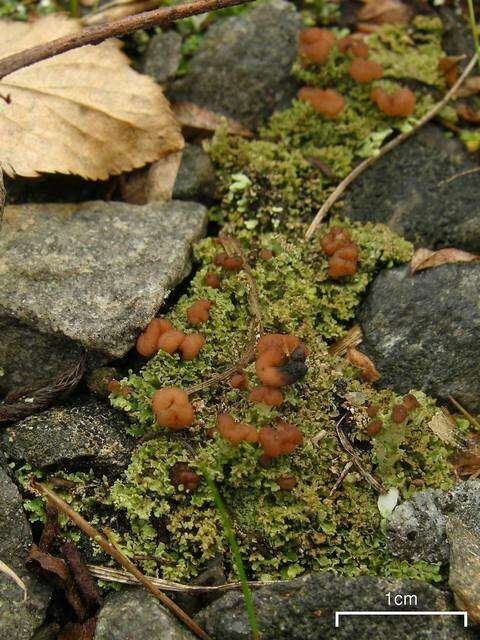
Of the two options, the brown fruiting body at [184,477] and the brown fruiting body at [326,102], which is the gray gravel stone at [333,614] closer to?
the brown fruiting body at [184,477]

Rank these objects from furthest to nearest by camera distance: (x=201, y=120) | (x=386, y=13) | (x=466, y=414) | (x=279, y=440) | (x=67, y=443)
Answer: (x=386, y=13), (x=201, y=120), (x=466, y=414), (x=67, y=443), (x=279, y=440)

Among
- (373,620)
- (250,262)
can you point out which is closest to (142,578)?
(373,620)

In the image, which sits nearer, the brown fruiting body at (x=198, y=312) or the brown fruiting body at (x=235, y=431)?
the brown fruiting body at (x=235, y=431)

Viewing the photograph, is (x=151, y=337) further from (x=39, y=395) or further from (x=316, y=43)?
(x=316, y=43)

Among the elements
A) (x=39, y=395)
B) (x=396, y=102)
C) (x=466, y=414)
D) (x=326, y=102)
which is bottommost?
(x=466, y=414)

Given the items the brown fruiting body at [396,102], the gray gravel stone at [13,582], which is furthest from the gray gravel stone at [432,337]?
the gray gravel stone at [13,582]

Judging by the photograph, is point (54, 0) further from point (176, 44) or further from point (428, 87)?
point (428, 87)

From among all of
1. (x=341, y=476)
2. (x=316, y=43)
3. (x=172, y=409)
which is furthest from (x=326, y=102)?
(x=341, y=476)
